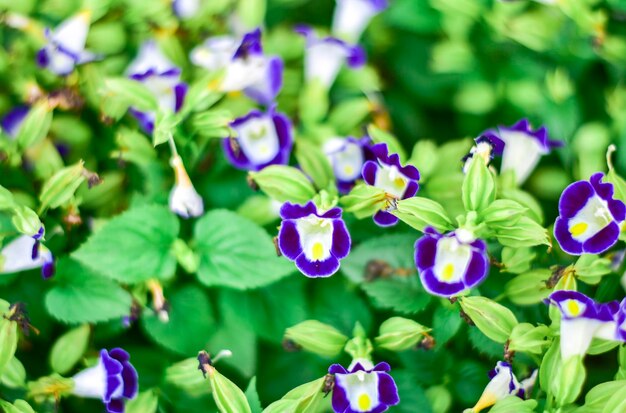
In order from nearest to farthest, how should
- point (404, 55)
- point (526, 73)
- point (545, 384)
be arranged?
point (545, 384) → point (526, 73) → point (404, 55)

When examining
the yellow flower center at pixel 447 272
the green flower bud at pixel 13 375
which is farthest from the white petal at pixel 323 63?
the green flower bud at pixel 13 375

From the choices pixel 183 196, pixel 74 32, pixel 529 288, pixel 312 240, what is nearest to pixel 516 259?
pixel 529 288

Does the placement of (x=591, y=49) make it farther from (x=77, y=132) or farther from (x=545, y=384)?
(x=77, y=132)

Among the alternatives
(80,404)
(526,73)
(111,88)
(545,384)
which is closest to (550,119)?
(526,73)

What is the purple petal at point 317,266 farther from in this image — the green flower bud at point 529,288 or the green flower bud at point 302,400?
the green flower bud at point 529,288

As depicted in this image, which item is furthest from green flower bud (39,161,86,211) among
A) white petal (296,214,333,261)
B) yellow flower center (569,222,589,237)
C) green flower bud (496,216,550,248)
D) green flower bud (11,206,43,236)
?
yellow flower center (569,222,589,237)

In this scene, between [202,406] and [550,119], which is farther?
[550,119]
